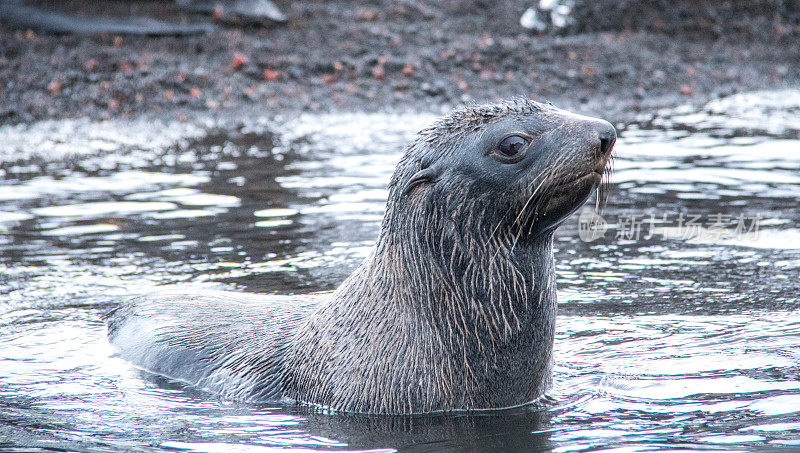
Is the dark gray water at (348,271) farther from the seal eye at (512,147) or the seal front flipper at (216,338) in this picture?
the seal eye at (512,147)

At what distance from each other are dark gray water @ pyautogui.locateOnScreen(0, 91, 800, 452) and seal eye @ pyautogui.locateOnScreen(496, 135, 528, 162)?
1.45 m

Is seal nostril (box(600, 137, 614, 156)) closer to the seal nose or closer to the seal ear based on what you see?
the seal nose

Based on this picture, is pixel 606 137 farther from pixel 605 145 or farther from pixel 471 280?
pixel 471 280

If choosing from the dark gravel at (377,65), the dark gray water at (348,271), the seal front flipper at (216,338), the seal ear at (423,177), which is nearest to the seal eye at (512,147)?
the seal ear at (423,177)

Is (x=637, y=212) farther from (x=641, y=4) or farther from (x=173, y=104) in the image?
(x=641, y=4)

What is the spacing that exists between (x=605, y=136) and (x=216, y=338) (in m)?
2.95

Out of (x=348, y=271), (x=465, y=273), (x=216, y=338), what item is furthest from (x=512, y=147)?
(x=348, y=271)

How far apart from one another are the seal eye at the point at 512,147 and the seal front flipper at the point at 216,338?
178 cm

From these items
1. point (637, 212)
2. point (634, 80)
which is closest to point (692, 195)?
point (637, 212)

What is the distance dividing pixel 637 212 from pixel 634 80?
10098 millimetres

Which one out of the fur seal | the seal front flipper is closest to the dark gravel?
the seal front flipper

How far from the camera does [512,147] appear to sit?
5406mm

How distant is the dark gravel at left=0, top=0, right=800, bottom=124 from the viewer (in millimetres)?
19094

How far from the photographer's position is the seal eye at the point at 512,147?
5398 mm
